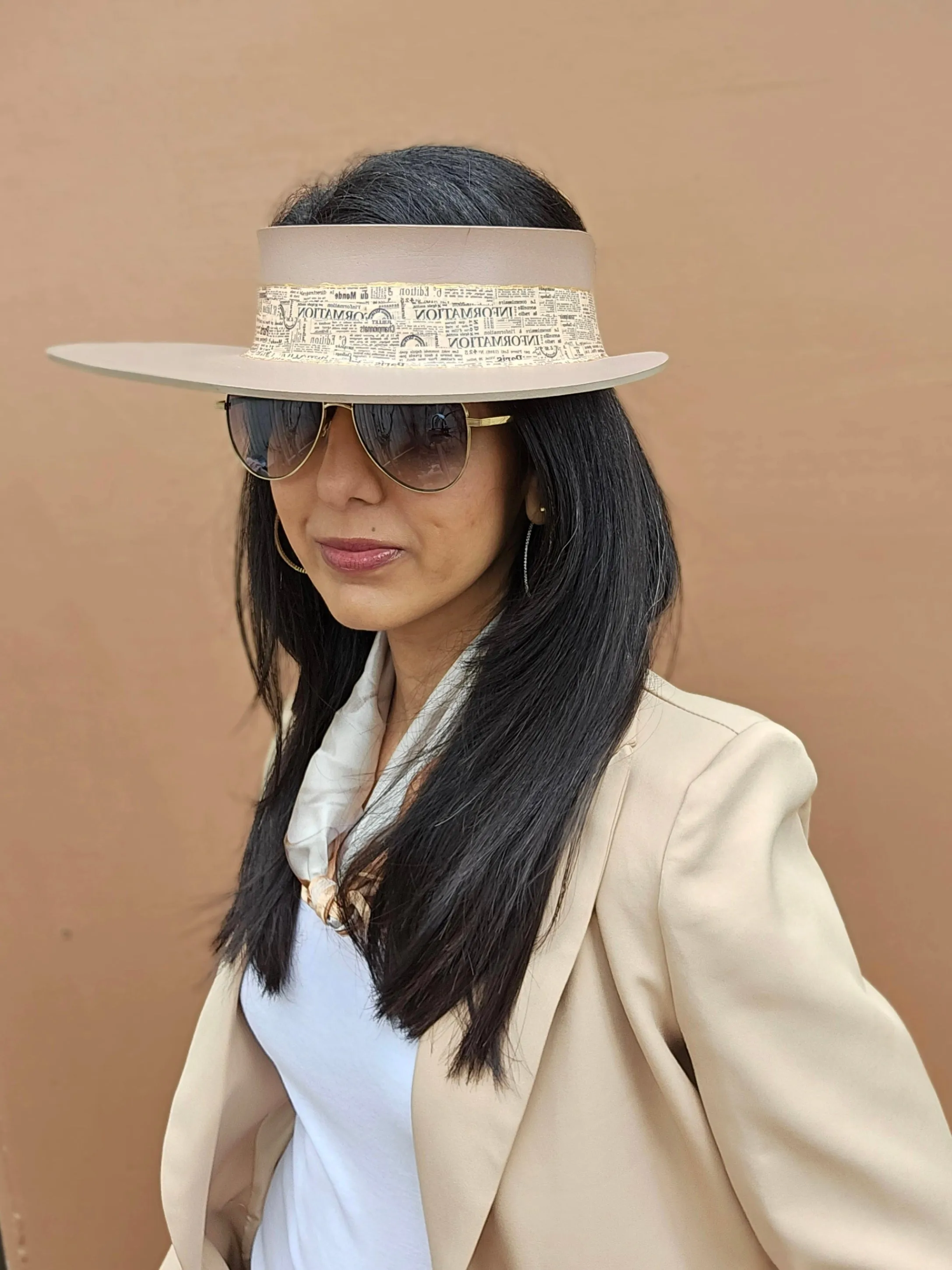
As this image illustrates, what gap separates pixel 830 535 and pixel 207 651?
960mm

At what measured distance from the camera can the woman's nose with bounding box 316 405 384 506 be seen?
83 centimetres

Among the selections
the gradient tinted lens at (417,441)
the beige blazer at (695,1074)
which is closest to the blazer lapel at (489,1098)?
the beige blazer at (695,1074)

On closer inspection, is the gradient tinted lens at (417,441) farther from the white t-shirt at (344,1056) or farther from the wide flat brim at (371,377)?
the white t-shirt at (344,1056)

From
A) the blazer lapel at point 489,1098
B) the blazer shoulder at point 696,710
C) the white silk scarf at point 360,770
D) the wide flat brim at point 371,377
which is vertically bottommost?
the blazer lapel at point 489,1098

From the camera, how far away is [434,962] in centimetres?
87

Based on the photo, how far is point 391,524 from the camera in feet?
2.76

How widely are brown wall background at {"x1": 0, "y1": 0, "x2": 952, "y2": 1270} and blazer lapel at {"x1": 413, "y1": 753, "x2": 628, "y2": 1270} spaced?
0.66m

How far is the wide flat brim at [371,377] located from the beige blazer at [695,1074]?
0.29m

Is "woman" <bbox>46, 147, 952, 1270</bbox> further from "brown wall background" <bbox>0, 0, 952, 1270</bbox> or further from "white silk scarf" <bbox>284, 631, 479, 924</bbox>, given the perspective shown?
"brown wall background" <bbox>0, 0, 952, 1270</bbox>

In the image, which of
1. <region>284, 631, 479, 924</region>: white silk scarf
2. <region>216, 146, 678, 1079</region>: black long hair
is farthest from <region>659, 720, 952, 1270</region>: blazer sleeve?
<region>284, 631, 479, 924</region>: white silk scarf

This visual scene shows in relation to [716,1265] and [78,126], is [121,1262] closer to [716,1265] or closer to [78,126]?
[716,1265]

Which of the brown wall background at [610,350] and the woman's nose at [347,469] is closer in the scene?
the woman's nose at [347,469]

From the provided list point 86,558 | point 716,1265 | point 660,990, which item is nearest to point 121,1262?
point 86,558

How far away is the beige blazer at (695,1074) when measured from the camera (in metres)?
0.78
